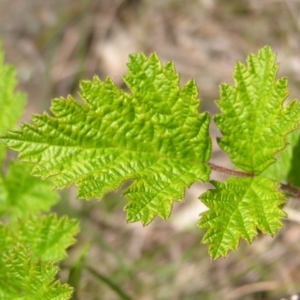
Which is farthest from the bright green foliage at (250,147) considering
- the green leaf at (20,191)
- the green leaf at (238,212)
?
the green leaf at (20,191)

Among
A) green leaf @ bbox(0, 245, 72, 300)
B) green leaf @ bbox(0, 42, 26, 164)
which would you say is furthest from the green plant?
green leaf @ bbox(0, 42, 26, 164)

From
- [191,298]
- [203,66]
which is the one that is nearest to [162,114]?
[191,298]

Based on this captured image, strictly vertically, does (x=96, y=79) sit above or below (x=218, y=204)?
above

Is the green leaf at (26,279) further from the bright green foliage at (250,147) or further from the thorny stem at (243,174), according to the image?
the thorny stem at (243,174)

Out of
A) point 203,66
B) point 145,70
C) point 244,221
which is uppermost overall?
point 203,66

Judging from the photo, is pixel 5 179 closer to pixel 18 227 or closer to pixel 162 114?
pixel 18 227

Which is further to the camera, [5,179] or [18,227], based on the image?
[5,179]

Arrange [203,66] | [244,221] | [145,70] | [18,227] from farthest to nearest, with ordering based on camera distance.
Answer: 1. [203,66]
2. [18,227]
3. [145,70]
4. [244,221]
